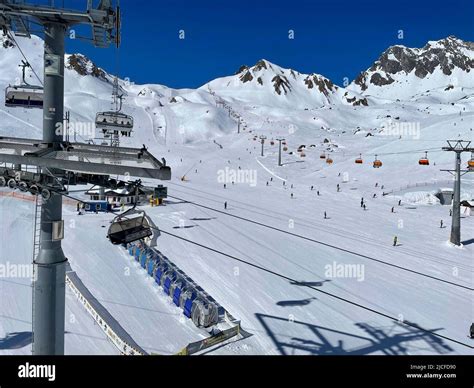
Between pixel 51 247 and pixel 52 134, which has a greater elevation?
pixel 52 134

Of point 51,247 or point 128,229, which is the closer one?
point 51,247

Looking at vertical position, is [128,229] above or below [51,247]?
above

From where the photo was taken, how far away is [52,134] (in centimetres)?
526

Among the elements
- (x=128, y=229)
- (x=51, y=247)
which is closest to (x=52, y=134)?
(x=51, y=247)

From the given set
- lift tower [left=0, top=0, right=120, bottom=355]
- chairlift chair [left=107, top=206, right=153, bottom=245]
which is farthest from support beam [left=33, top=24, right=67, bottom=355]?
chairlift chair [left=107, top=206, right=153, bottom=245]

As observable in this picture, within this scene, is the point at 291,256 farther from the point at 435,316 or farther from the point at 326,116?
the point at 326,116

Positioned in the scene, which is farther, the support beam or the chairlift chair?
the chairlift chair

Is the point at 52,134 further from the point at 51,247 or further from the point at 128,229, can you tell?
the point at 128,229

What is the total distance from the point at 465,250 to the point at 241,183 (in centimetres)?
2787

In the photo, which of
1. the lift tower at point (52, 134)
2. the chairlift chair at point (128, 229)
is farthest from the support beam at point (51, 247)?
the chairlift chair at point (128, 229)

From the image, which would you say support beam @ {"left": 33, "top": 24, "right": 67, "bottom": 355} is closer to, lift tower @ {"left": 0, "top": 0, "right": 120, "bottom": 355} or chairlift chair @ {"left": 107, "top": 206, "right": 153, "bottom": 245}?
lift tower @ {"left": 0, "top": 0, "right": 120, "bottom": 355}

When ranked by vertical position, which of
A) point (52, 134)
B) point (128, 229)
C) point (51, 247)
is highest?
point (52, 134)

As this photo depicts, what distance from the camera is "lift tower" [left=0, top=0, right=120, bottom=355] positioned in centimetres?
506
